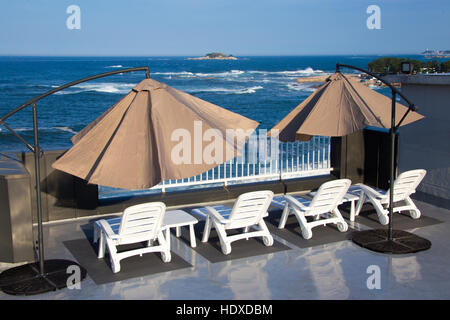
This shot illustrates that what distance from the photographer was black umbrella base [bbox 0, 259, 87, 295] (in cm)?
574

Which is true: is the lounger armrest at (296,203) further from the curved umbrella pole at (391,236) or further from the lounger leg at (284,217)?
the curved umbrella pole at (391,236)

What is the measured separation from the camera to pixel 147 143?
585cm

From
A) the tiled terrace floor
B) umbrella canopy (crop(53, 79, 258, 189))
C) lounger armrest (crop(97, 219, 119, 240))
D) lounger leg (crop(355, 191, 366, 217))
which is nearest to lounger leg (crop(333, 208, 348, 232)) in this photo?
the tiled terrace floor

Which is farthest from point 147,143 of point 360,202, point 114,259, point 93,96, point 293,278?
point 93,96

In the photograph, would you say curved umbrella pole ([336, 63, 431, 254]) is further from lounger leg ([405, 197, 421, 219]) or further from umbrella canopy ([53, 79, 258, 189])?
umbrella canopy ([53, 79, 258, 189])

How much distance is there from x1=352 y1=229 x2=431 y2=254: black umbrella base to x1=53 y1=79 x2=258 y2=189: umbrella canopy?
2426mm

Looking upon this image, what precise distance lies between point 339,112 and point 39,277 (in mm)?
4873

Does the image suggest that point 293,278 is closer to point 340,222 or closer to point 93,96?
point 340,222

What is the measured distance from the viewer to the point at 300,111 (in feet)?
28.4

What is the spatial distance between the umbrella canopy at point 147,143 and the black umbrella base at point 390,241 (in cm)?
243

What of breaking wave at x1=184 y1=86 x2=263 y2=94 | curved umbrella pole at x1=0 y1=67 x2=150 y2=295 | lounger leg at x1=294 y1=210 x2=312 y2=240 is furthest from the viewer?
breaking wave at x1=184 y1=86 x2=263 y2=94

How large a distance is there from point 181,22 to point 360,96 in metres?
86.2

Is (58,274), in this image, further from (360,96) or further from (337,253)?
(360,96)

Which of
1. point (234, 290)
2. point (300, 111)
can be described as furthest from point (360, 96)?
point (234, 290)
